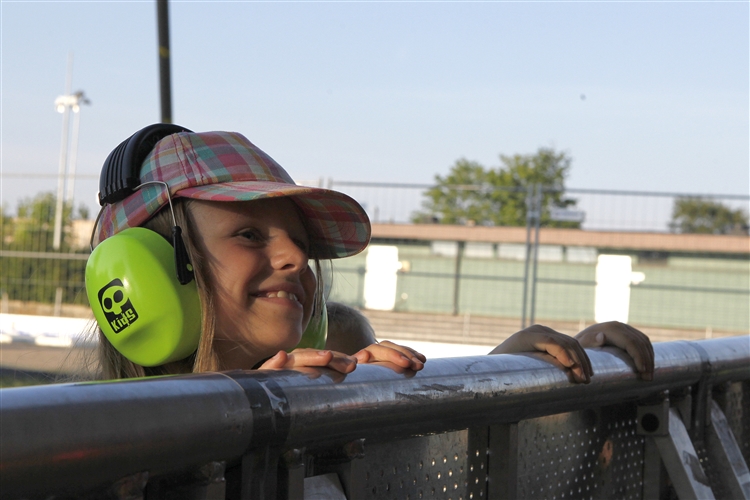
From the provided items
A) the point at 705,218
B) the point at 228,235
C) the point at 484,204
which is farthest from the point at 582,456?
the point at 705,218

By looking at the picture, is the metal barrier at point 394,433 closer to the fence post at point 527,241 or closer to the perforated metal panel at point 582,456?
the perforated metal panel at point 582,456

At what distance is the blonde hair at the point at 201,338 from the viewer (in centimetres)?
174

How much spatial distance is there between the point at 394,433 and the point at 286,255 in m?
0.81

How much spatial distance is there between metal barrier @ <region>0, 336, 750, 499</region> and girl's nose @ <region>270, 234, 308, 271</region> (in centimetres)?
61

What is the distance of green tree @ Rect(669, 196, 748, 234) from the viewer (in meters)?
15.2

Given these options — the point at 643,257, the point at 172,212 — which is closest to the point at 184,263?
the point at 172,212

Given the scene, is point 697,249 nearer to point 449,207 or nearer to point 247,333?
point 449,207

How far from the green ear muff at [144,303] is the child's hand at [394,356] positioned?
50cm

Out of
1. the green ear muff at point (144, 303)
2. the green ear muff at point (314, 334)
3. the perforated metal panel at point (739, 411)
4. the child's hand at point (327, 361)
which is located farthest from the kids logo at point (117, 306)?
the perforated metal panel at point (739, 411)

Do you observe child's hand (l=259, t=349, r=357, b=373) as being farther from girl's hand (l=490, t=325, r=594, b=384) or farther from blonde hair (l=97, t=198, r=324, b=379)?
blonde hair (l=97, t=198, r=324, b=379)

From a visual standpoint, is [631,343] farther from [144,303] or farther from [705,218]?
[705,218]

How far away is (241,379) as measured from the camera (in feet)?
3.01

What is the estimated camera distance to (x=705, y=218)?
17.5 meters

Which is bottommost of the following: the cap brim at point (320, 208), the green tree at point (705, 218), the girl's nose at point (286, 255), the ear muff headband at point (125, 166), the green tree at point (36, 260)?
the green tree at point (36, 260)
